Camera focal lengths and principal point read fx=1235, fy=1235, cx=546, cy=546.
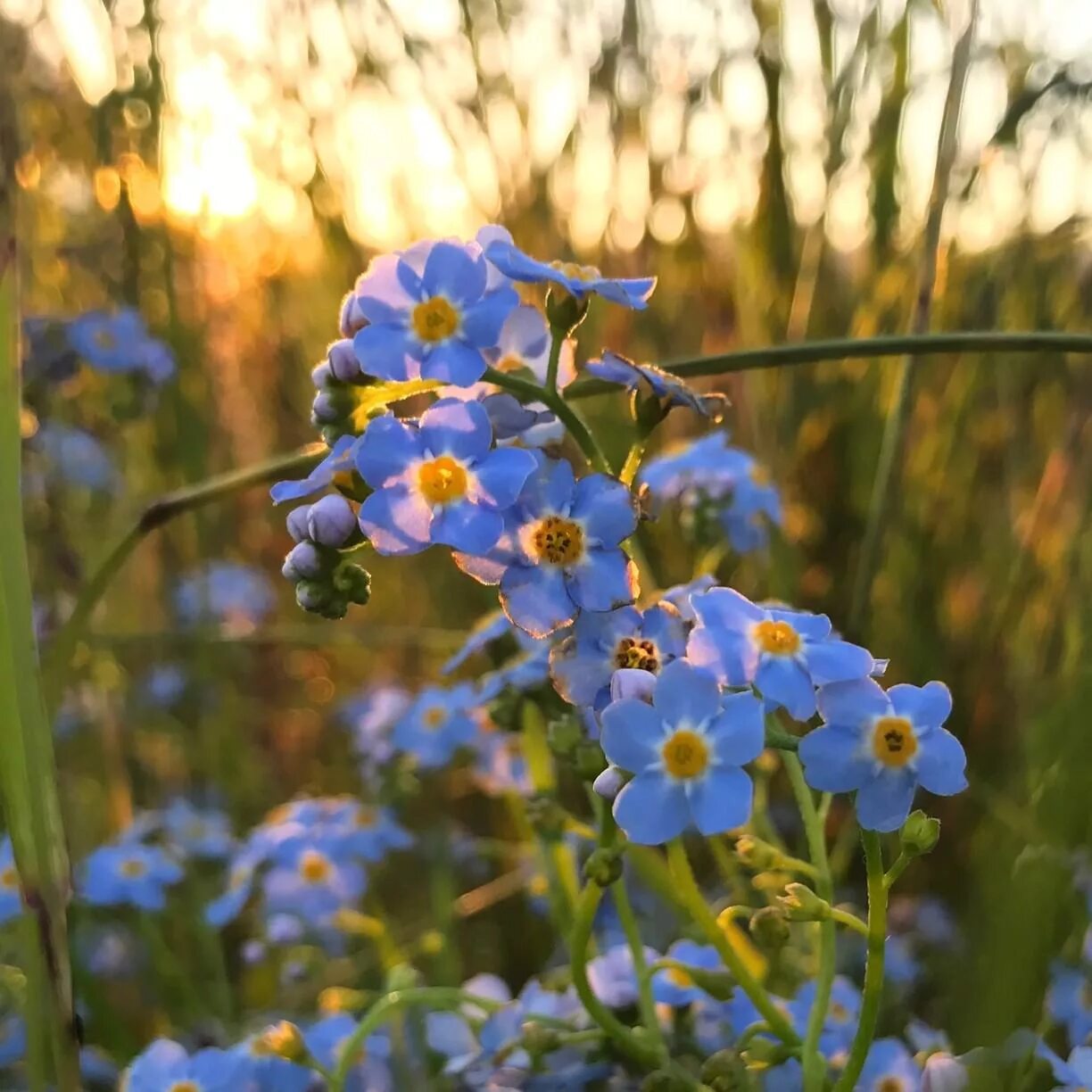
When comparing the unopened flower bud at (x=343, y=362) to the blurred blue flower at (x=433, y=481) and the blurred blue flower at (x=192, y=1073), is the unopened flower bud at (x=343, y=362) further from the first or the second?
the blurred blue flower at (x=192, y=1073)

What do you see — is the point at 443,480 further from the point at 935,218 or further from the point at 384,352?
the point at 935,218

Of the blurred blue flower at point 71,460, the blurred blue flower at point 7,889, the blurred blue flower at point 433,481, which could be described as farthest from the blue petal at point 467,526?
the blurred blue flower at point 71,460

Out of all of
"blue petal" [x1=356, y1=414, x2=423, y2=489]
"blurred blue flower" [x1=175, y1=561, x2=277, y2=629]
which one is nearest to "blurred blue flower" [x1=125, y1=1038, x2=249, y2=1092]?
"blue petal" [x1=356, y1=414, x2=423, y2=489]

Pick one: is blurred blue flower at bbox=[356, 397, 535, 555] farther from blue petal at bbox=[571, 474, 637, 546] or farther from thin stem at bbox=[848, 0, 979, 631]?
thin stem at bbox=[848, 0, 979, 631]

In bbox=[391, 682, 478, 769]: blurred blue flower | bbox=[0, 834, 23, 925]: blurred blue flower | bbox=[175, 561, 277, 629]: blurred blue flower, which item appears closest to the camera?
bbox=[0, 834, 23, 925]: blurred blue flower

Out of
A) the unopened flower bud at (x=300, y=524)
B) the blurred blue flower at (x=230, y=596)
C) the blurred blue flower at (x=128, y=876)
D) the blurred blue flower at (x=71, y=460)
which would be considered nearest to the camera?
the unopened flower bud at (x=300, y=524)

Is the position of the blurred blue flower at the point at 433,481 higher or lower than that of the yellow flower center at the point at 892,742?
higher
